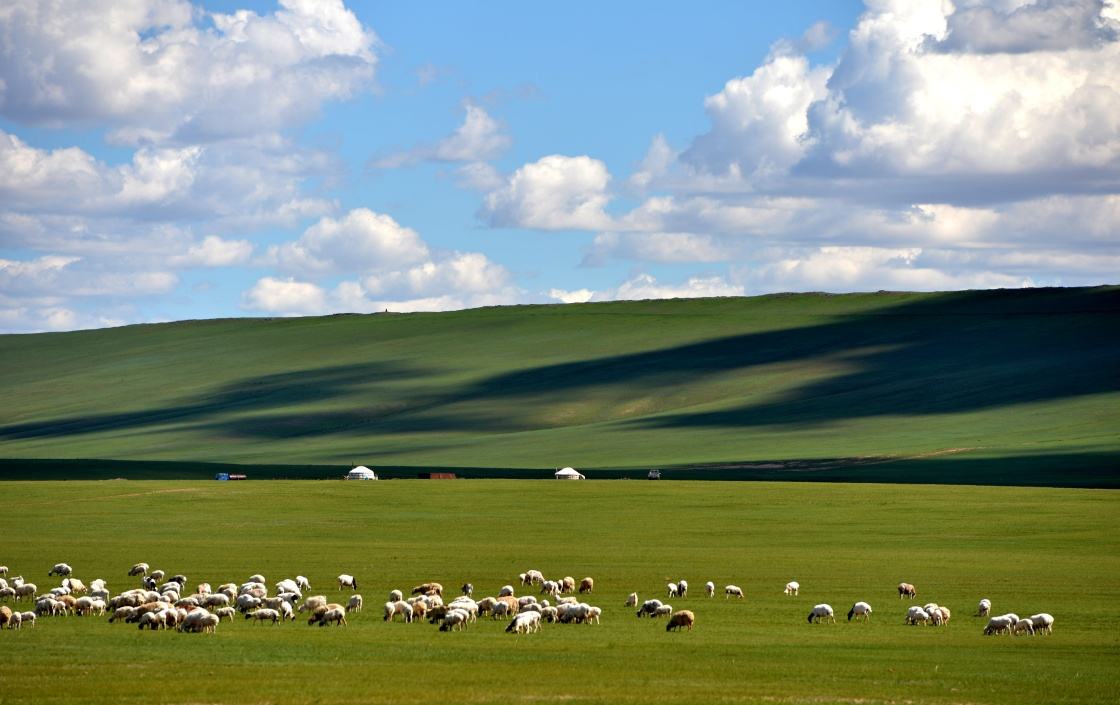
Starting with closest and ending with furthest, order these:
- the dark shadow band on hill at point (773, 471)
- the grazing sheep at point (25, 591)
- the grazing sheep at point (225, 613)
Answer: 1. the grazing sheep at point (225, 613)
2. the grazing sheep at point (25, 591)
3. the dark shadow band on hill at point (773, 471)

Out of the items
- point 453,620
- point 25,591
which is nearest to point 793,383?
point 25,591

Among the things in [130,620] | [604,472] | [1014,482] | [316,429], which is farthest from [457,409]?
[130,620]

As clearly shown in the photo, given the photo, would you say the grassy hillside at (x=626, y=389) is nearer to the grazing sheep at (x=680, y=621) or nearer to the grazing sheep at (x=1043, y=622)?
the grazing sheep at (x=1043, y=622)

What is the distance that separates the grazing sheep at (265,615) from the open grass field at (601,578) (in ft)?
2.19

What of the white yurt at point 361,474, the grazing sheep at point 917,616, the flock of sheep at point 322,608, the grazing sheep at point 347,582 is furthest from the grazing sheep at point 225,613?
the white yurt at point 361,474

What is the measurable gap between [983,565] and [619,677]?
25.6 metres

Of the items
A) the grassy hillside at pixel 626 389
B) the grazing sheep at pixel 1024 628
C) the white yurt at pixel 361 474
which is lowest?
the grazing sheep at pixel 1024 628

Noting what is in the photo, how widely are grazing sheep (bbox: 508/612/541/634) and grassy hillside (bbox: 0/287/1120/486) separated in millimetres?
50691

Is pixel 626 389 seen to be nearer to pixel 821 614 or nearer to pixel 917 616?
pixel 821 614

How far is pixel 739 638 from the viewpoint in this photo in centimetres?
3309

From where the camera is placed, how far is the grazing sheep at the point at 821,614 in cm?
3622

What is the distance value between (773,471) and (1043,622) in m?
55.3

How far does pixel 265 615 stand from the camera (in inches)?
1398

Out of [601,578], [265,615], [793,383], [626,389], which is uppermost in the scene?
[793,383]
